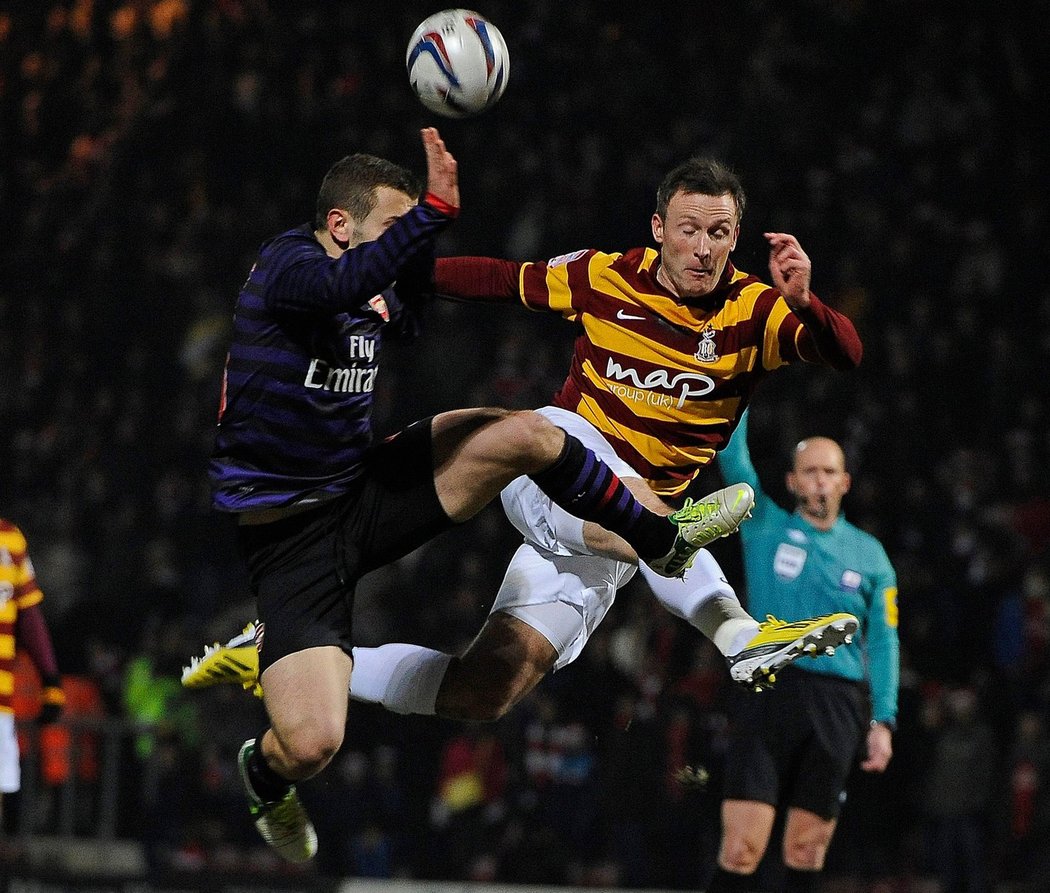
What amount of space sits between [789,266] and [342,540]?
5.03 feet

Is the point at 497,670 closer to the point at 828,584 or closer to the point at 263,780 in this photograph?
the point at 263,780

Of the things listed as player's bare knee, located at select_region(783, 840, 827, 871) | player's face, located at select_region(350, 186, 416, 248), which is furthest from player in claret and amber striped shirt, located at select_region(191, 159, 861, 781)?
player's bare knee, located at select_region(783, 840, 827, 871)

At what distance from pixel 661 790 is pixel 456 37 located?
5.30 m

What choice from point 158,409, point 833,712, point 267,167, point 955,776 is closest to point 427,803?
point 955,776

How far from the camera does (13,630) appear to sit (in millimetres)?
6602

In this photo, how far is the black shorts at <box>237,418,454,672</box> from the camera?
454 cm

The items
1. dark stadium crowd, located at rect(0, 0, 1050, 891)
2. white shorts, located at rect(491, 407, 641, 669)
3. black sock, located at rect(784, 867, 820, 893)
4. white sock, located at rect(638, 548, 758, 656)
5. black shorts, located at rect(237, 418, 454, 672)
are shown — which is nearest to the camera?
black shorts, located at rect(237, 418, 454, 672)

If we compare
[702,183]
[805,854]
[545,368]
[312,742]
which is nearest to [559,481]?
[312,742]

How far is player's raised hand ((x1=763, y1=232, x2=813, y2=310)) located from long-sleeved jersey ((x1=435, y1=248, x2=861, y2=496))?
320 mm

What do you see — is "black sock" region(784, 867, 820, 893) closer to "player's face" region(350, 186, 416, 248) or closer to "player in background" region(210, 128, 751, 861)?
"player in background" region(210, 128, 751, 861)

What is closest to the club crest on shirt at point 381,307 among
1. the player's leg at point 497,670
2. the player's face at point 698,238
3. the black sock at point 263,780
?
the player's face at point 698,238

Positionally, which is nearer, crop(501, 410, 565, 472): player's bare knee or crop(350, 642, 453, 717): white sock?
crop(501, 410, 565, 472): player's bare knee

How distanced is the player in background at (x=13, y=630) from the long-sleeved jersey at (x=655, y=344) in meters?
2.62

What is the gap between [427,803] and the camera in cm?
944
